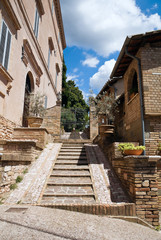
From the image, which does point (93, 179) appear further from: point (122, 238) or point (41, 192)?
point (122, 238)

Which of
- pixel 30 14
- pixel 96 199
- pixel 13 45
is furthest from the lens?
pixel 30 14

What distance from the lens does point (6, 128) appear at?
7.05 metres

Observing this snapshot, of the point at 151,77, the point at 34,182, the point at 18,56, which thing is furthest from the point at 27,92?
the point at 151,77

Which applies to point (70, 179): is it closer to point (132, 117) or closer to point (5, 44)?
point (132, 117)

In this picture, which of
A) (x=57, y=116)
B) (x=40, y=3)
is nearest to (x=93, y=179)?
(x=57, y=116)

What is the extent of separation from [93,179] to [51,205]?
1.71m

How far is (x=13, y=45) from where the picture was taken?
766cm

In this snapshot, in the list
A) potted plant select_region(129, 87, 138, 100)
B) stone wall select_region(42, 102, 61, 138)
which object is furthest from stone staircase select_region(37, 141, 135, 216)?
stone wall select_region(42, 102, 61, 138)

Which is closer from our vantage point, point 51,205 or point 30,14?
point 51,205

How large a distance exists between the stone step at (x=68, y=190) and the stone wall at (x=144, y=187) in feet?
3.83

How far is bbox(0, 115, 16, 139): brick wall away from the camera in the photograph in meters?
6.66

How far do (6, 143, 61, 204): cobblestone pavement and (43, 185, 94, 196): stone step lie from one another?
252 mm

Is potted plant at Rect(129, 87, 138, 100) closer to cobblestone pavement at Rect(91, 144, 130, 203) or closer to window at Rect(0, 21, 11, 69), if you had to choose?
cobblestone pavement at Rect(91, 144, 130, 203)

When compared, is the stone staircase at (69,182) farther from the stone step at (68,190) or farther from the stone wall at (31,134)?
the stone wall at (31,134)
